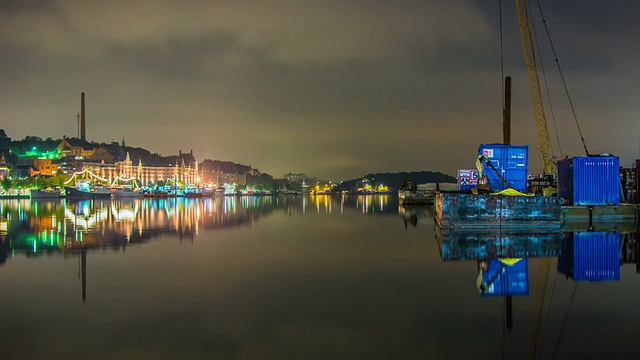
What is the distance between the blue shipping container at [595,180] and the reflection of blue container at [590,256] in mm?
6823

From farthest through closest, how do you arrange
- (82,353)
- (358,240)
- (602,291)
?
1. (358,240)
2. (602,291)
3. (82,353)

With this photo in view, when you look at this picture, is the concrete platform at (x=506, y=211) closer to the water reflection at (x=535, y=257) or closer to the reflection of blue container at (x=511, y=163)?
the water reflection at (x=535, y=257)

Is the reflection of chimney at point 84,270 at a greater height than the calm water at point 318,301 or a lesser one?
greater

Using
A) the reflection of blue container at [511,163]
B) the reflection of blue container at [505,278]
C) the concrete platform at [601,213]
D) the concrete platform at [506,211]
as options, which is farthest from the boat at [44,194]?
the reflection of blue container at [505,278]

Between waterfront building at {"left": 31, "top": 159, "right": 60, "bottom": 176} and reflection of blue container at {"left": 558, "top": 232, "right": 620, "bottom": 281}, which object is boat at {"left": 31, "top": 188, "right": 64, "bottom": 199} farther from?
reflection of blue container at {"left": 558, "top": 232, "right": 620, "bottom": 281}

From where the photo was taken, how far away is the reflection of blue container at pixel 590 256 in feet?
48.4

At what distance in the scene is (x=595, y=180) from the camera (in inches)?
1223

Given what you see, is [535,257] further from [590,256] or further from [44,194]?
[44,194]

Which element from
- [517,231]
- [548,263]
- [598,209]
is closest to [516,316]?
[548,263]

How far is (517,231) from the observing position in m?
26.5

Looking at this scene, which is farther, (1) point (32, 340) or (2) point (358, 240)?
(2) point (358, 240)

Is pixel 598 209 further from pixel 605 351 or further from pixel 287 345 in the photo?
pixel 287 345

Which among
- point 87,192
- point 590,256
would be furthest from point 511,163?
point 87,192

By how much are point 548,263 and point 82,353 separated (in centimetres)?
1448
